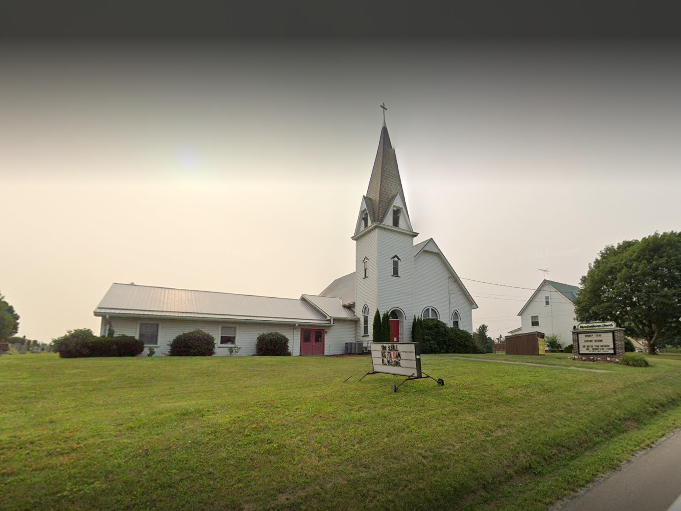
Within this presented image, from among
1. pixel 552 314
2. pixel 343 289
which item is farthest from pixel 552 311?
pixel 343 289

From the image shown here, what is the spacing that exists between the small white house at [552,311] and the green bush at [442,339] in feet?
60.8

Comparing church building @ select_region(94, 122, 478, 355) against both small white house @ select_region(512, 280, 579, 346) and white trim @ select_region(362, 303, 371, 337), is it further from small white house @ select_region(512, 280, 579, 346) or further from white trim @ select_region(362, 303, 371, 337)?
small white house @ select_region(512, 280, 579, 346)

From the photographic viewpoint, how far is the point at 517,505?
4223 millimetres

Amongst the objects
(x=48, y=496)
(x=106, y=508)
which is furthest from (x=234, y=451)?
(x=48, y=496)

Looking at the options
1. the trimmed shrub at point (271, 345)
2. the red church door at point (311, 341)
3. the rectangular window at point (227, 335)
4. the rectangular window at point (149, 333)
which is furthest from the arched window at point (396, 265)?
the rectangular window at point (149, 333)

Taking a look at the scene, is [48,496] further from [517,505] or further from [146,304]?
[146,304]

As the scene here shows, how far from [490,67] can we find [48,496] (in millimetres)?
6589

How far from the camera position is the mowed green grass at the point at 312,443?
3.87 m

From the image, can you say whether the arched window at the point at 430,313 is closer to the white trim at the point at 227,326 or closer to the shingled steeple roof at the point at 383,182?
the shingled steeple roof at the point at 383,182

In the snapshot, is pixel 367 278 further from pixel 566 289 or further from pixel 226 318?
pixel 566 289

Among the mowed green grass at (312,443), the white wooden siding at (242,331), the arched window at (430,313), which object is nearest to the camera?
the mowed green grass at (312,443)

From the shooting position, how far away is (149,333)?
2061 centimetres

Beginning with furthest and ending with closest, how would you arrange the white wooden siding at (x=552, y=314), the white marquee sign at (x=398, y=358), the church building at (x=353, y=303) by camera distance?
1. the white wooden siding at (x=552, y=314)
2. the church building at (x=353, y=303)
3. the white marquee sign at (x=398, y=358)

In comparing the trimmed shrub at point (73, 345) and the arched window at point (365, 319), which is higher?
the arched window at point (365, 319)
